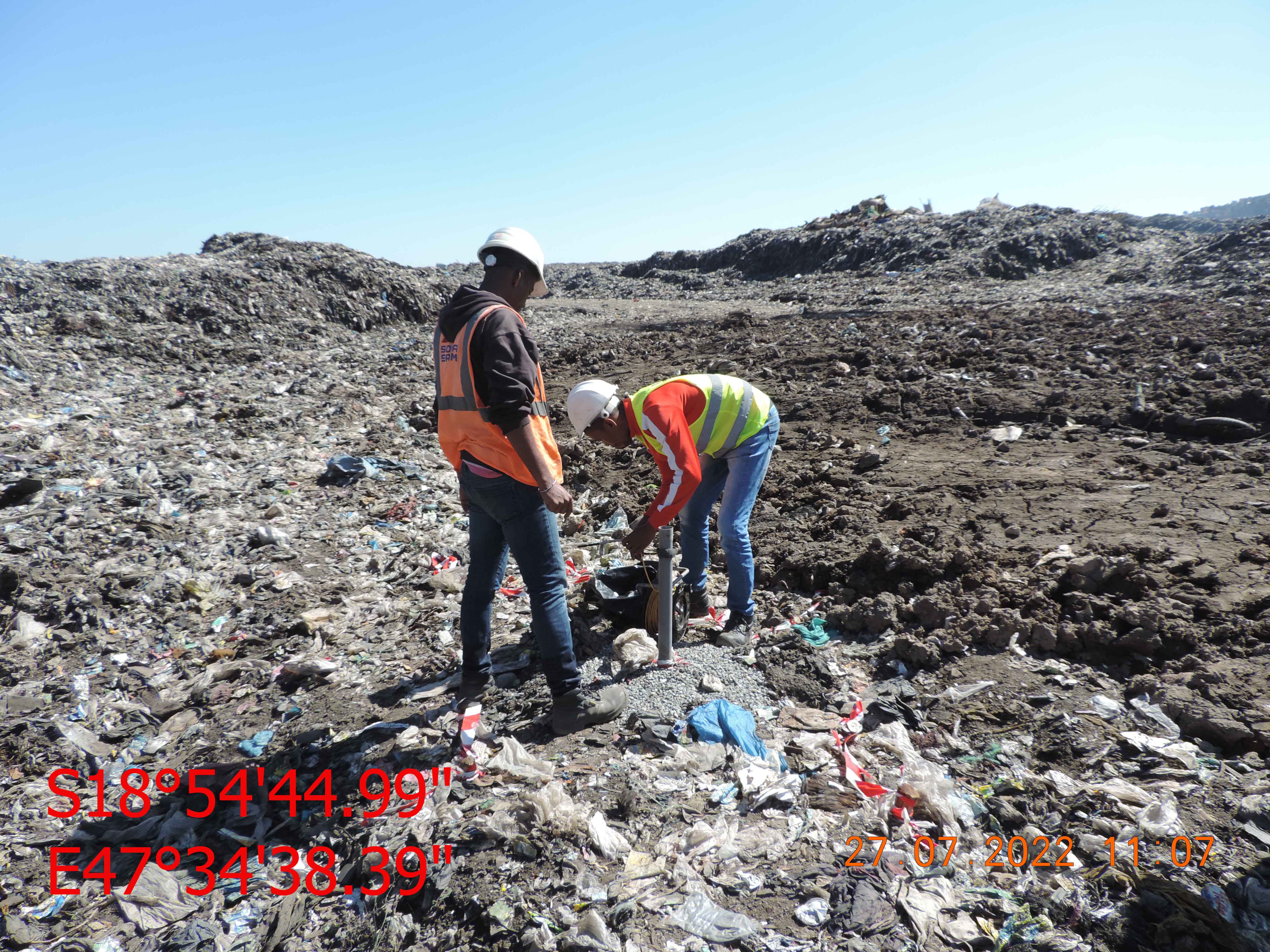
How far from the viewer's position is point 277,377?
9383 mm

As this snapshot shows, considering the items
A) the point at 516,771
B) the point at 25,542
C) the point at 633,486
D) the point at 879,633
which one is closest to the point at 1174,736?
the point at 879,633

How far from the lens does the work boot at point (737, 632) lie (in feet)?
11.9

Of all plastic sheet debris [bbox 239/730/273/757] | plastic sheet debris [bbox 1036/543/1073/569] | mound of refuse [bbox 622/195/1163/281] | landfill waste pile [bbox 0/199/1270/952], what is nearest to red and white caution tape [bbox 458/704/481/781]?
landfill waste pile [bbox 0/199/1270/952]

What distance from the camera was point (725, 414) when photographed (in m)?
3.36

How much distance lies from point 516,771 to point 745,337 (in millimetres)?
9347

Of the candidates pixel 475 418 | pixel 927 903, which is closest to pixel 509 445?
pixel 475 418

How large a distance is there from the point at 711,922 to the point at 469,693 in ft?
5.10

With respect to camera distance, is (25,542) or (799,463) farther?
(799,463)

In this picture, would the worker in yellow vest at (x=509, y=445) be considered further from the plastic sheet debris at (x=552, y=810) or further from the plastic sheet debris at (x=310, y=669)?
Result: the plastic sheet debris at (x=310, y=669)

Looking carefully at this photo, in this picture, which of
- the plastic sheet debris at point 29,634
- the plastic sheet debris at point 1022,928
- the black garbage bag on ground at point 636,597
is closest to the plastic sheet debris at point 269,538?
the plastic sheet debris at point 29,634

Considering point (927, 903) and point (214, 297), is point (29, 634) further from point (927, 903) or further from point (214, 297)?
point (214, 297)

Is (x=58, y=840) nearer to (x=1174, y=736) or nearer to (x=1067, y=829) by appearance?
(x=1067, y=829)

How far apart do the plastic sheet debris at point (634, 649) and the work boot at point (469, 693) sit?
707 millimetres

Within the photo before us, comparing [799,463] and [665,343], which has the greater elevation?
[665,343]
